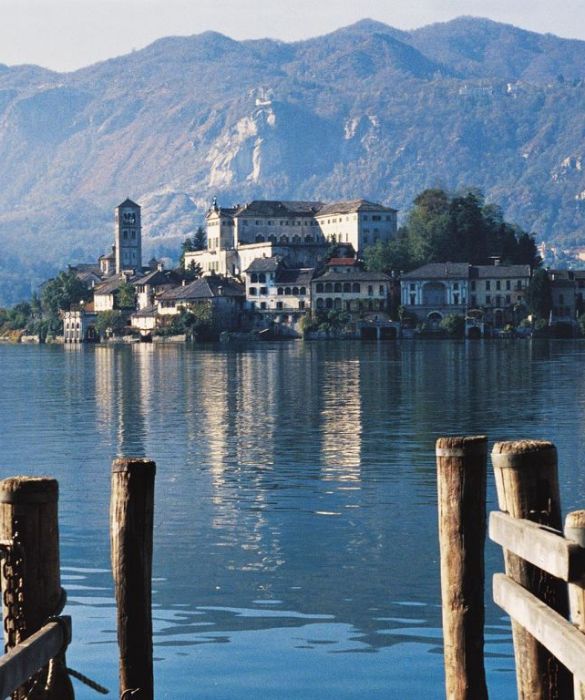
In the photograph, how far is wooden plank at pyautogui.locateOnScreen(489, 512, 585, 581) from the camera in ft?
30.8

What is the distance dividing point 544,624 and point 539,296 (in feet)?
531

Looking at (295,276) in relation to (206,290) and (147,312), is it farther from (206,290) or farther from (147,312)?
(147,312)

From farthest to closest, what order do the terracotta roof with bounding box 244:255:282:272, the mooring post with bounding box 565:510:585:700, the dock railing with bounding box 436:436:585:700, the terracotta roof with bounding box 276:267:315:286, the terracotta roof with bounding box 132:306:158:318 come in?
the terracotta roof with bounding box 132:306:158:318
the terracotta roof with bounding box 244:255:282:272
the terracotta roof with bounding box 276:267:315:286
the dock railing with bounding box 436:436:585:700
the mooring post with bounding box 565:510:585:700

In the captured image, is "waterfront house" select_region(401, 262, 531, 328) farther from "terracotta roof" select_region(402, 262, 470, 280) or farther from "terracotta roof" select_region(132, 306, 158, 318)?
"terracotta roof" select_region(132, 306, 158, 318)

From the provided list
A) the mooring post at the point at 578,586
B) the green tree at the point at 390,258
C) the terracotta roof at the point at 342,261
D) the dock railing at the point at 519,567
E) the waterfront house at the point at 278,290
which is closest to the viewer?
the mooring post at the point at 578,586

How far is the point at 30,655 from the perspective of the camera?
1065 centimetres

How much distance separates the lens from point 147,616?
12914 mm

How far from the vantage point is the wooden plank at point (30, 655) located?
10016mm

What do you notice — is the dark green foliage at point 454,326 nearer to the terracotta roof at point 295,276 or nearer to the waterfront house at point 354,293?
the waterfront house at point 354,293

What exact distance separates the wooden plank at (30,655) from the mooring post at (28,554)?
0.17 meters

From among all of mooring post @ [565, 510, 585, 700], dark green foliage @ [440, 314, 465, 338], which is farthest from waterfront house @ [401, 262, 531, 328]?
mooring post @ [565, 510, 585, 700]

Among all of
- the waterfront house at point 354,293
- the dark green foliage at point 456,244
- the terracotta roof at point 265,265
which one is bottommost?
the waterfront house at point 354,293

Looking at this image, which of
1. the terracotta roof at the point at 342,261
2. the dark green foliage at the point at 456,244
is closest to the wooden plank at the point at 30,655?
the dark green foliage at the point at 456,244

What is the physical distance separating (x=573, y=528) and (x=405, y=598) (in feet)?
40.5
